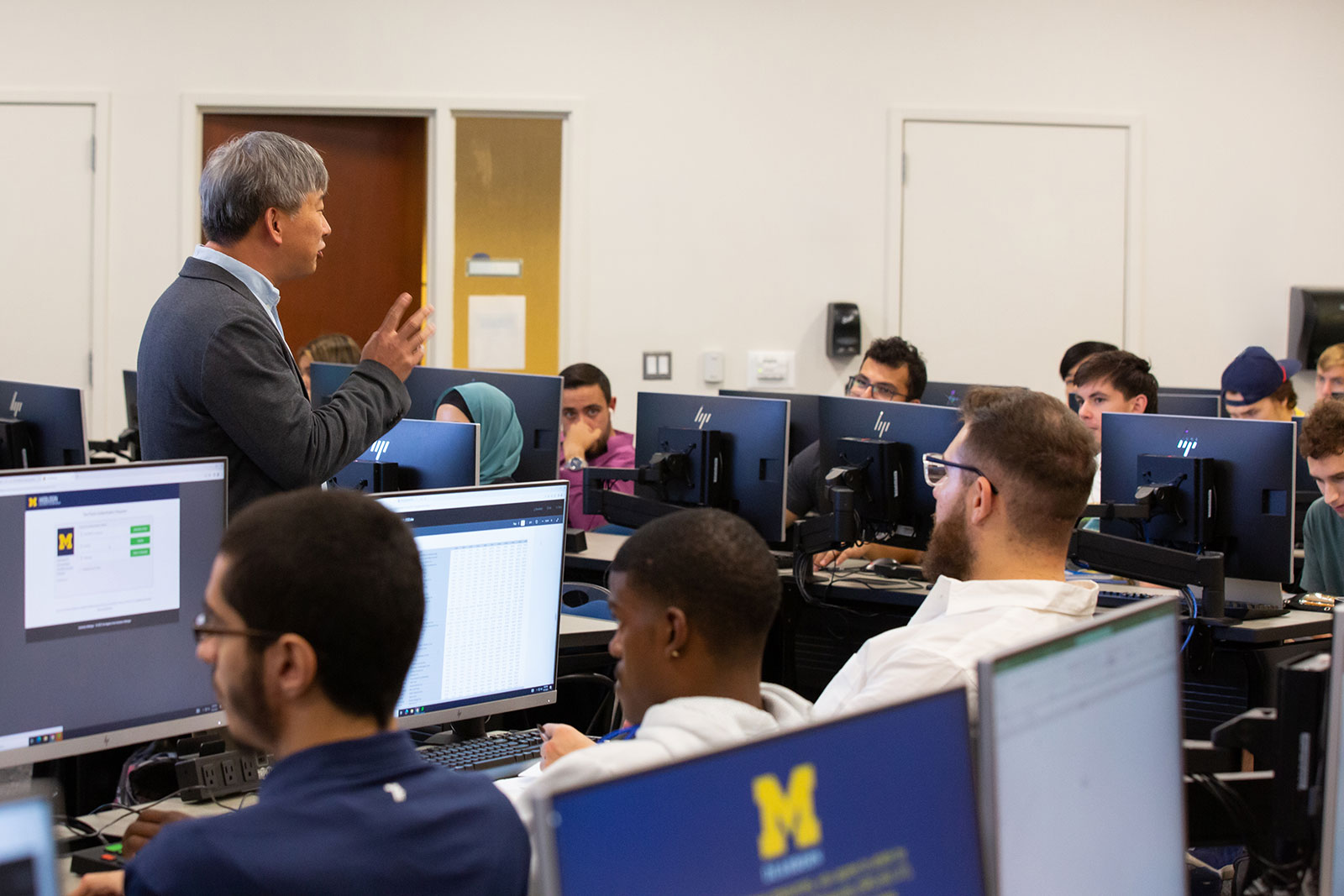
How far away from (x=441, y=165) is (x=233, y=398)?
154 inches

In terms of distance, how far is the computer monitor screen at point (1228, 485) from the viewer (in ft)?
10.3

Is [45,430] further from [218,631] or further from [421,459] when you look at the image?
[218,631]

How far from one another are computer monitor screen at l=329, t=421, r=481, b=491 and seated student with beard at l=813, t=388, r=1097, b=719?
1.17 metres

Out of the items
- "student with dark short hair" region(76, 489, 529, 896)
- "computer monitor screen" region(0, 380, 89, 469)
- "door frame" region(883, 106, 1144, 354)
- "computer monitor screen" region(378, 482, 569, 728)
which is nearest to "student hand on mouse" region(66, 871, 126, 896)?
"student with dark short hair" region(76, 489, 529, 896)

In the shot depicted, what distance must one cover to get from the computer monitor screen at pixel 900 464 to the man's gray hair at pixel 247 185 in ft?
5.79

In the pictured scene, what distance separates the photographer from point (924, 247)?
6023 millimetres

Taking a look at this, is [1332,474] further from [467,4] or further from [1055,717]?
[467,4]

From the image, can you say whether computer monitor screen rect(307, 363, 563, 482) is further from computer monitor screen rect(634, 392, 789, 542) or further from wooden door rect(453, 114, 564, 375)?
wooden door rect(453, 114, 564, 375)

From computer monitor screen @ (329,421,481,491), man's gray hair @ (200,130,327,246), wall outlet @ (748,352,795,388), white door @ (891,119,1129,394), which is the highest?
white door @ (891,119,1129,394)

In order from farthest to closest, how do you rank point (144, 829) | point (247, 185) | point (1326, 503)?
point (1326, 503), point (247, 185), point (144, 829)

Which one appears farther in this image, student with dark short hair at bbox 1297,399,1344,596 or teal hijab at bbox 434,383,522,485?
teal hijab at bbox 434,383,522,485

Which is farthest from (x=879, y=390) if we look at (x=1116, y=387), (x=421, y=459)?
(x=421, y=459)

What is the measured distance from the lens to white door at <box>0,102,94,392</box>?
569cm

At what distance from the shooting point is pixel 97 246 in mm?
5715
